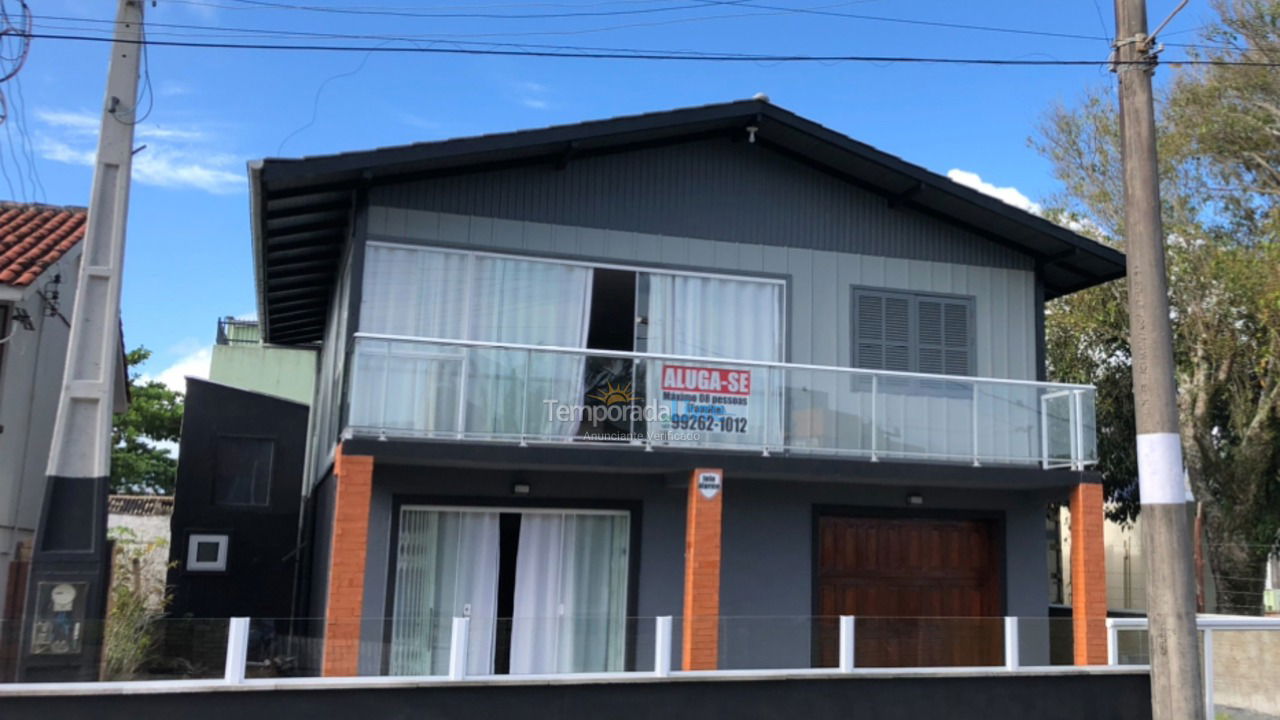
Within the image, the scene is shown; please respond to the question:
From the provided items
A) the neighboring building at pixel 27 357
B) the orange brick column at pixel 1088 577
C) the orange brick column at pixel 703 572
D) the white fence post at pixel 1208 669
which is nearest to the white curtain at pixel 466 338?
the orange brick column at pixel 703 572

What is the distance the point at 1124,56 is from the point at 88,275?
930 centimetres

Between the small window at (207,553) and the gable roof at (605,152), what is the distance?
4.13 m

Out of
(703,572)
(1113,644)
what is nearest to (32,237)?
(703,572)

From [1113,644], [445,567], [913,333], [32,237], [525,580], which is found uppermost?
[32,237]

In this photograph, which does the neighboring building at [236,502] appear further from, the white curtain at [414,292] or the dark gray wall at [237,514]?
the white curtain at [414,292]

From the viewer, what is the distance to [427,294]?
A: 1326cm

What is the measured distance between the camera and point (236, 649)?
10086 millimetres

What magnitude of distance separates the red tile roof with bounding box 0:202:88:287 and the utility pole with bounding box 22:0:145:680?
2597 mm

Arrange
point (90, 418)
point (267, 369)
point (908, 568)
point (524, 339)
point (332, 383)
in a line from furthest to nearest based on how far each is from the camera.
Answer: point (267, 369)
point (332, 383)
point (908, 568)
point (524, 339)
point (90, 418)

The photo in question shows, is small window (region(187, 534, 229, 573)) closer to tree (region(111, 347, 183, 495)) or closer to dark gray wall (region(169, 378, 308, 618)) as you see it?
dark gray wall (region(169, 378, 308, 618))

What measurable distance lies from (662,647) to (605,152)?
6110mm

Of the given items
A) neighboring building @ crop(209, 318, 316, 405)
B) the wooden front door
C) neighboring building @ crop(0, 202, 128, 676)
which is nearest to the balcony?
the wooden front door

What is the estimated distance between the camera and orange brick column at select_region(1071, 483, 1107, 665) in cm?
1329

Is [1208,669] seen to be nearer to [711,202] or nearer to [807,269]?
[807,269]
